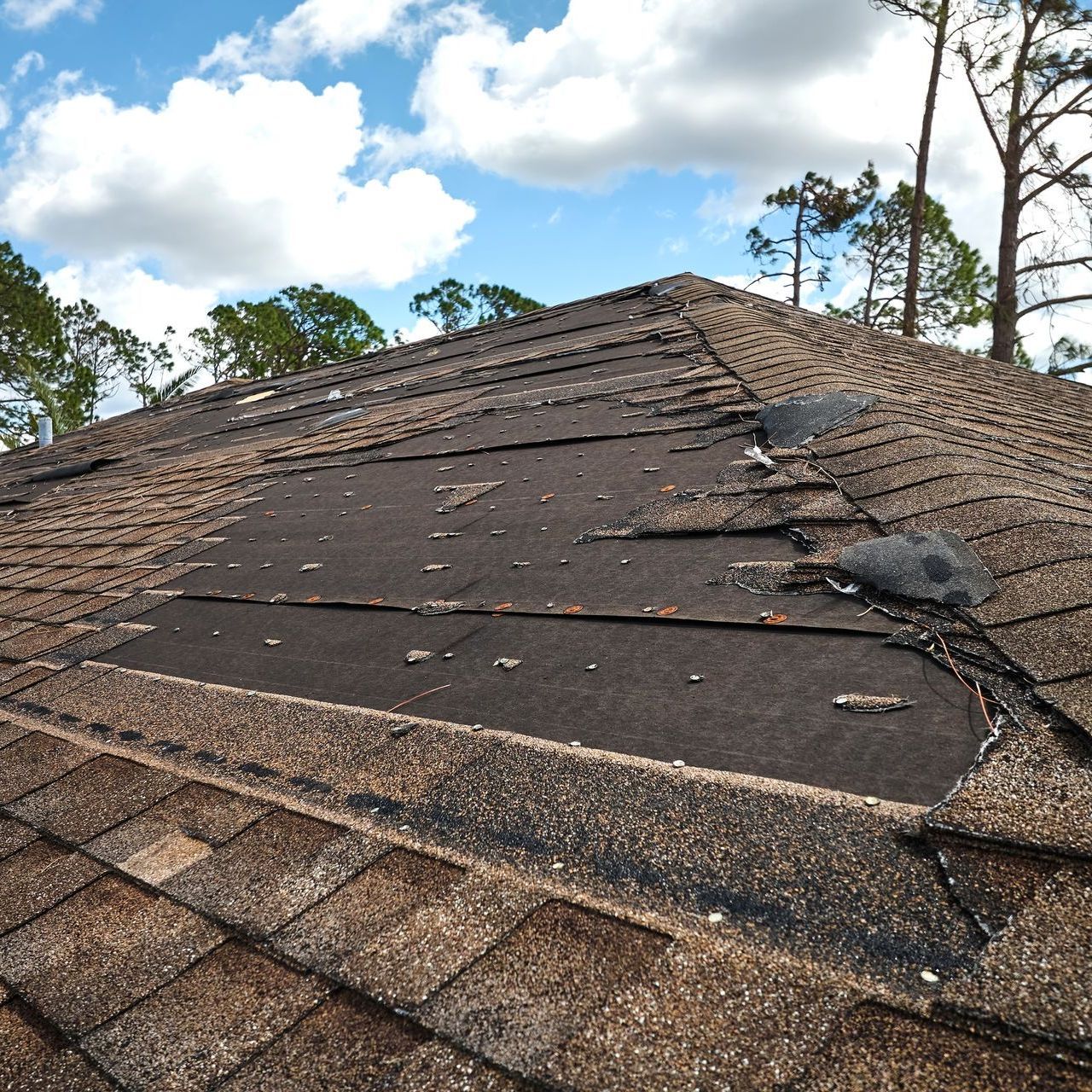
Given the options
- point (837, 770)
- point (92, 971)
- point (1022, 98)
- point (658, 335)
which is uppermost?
point (1022, 98)

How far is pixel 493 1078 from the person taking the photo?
92cm

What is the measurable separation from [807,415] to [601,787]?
85.1 inches

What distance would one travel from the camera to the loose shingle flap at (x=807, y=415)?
3014mm

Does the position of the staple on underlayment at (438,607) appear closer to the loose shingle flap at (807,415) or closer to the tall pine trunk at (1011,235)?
the loose shingle flap at (807,415)

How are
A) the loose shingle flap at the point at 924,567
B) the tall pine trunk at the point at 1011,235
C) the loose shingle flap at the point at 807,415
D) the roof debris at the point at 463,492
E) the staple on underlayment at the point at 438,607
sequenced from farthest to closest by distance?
the tall pine trunk at the point at 1011,235, the roof debris at the point at 463,492, the loose shingle flap at the point at 807,415, the staple on underlayment at the point at 438,607, the loose shingle flap at the point at 924,567

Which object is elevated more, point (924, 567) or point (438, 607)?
point (924, 567)

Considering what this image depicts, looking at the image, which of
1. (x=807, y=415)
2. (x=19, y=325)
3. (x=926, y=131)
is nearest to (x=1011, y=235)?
(x=926, y=131)

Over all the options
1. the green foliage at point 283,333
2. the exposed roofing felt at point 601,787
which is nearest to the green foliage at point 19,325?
the green foliage at point 283,333

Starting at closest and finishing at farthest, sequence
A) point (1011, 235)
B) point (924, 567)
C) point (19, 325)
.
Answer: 1. point (924, 567)
2. point (1011, 235)
3. point (19, 325)

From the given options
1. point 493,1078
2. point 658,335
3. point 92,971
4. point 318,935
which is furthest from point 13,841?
point 658,335

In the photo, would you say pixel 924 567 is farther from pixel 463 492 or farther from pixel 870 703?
pixel 463 492

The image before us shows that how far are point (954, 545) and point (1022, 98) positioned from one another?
58.9ft

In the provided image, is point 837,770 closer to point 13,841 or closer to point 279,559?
point 13,841

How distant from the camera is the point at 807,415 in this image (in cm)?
313
